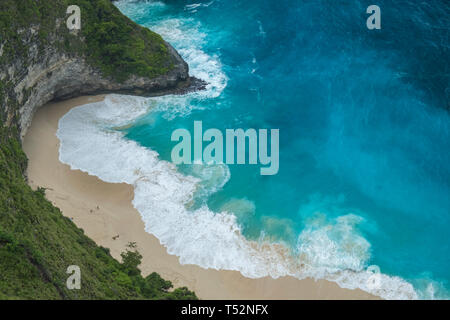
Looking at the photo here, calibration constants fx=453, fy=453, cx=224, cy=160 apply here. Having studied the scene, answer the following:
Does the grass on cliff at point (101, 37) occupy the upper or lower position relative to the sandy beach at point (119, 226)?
upper

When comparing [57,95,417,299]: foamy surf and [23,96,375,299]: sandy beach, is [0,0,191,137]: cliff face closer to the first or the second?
[23,96,375,299]: sandy beach

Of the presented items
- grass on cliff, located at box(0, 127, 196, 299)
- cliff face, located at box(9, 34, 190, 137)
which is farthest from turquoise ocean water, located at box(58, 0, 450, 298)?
grass on cliff, located at box(0, 127, 196, 299)

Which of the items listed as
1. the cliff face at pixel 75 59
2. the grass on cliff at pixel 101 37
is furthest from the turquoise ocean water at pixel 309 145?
the grass on cliff at pixel 101 37

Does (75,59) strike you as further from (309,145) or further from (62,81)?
(309,145)

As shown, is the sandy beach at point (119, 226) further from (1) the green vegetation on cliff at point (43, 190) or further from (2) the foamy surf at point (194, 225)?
(1) the green vegetation on cliff at point (43, 190)

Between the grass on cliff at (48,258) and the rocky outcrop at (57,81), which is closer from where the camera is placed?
the grass on cliff at (48,258)

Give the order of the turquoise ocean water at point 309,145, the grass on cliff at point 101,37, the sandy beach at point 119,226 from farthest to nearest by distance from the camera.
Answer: the grass on cliff at point 101,37 → the turquoise ocean water at point 309,145 → the sandy beach at point 119,226

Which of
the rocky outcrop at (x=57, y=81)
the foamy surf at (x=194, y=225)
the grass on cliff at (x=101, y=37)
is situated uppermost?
the grass on cliff at (x=101, y=37)
